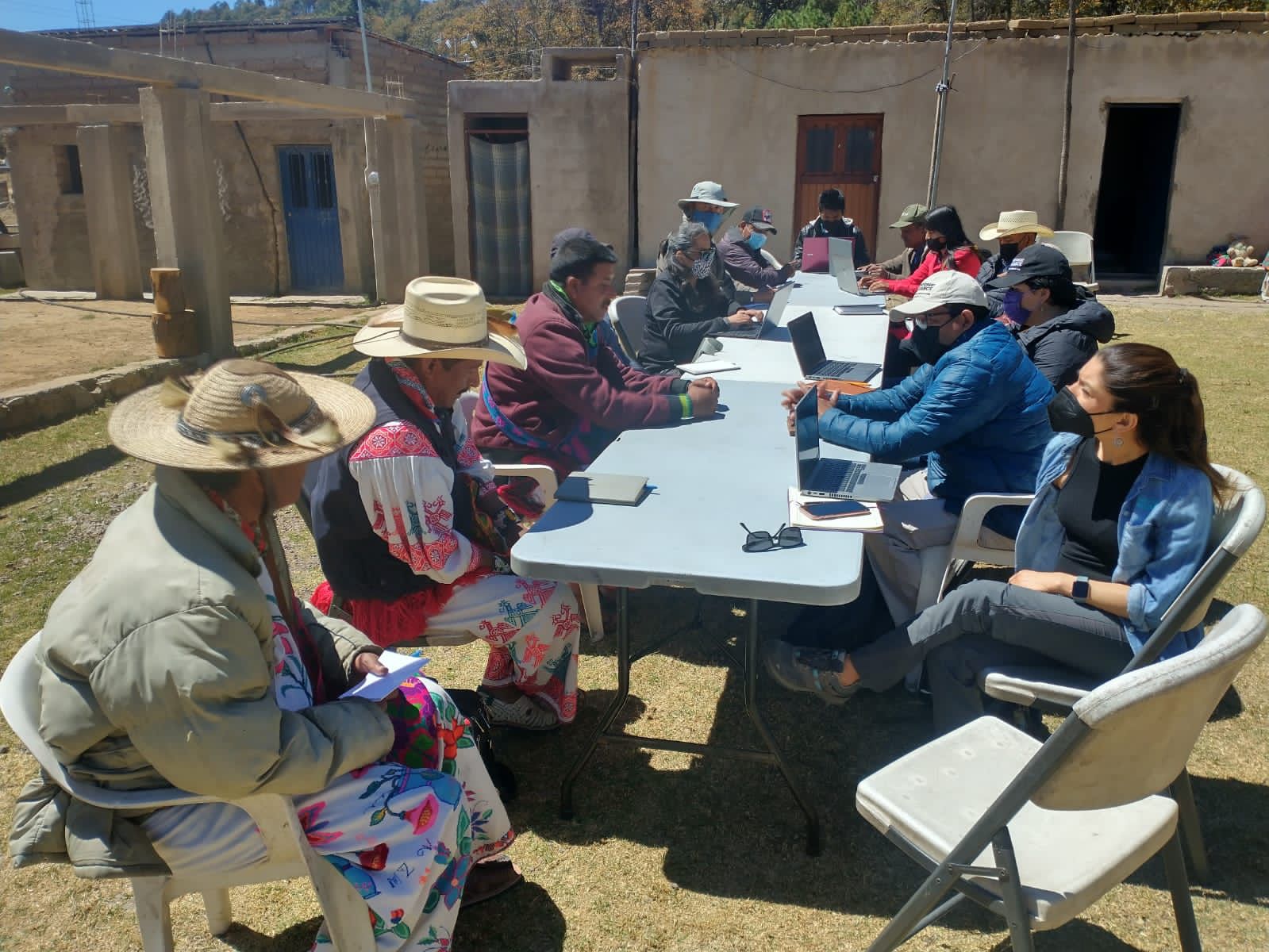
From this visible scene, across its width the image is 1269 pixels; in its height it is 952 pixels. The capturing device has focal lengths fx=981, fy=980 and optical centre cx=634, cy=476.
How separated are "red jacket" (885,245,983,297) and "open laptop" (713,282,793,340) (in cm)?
81

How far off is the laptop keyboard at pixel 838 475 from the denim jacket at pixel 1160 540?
73 centimetres

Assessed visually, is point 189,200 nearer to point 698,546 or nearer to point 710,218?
point 710,218

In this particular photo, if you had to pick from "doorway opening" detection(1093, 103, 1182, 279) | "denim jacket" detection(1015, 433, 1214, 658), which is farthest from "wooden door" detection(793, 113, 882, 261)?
"denim jacket" detection(1015, 433, 1214, 658)

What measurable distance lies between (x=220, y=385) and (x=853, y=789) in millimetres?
2055

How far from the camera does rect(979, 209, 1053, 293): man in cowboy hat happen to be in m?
6.19

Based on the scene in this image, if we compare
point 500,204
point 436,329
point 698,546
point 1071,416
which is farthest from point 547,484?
point 500,204

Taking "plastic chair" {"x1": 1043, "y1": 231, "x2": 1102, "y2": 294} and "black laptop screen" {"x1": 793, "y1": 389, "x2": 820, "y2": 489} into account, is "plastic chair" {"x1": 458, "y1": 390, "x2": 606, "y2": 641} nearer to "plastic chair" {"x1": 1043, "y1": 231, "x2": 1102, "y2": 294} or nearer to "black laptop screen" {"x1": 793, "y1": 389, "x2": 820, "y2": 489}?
"black laptop screen" {"x1": 793, "y1": 389, "x2": 820, "y2": 489}

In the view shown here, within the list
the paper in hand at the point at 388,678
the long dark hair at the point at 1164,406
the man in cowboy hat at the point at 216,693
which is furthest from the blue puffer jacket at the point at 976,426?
the man in cowboy hat at the point at 216,693

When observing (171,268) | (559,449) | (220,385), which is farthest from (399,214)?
(220,385)

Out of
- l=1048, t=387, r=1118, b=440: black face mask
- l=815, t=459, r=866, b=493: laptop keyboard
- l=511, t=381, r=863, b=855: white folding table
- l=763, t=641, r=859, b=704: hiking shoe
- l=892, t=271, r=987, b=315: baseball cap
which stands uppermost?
l=892, t=271, r=987, b=315: baseball cap

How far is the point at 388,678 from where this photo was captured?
78.4 inches

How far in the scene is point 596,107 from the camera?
13.4 m

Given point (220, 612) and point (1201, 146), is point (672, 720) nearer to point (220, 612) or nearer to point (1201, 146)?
point (220, 612)

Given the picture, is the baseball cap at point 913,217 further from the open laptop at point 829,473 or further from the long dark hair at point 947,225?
the open laptop at point 829,473
